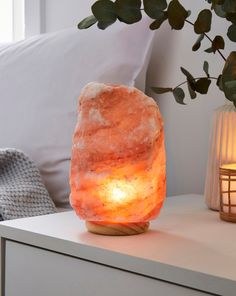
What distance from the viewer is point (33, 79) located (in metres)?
1.27

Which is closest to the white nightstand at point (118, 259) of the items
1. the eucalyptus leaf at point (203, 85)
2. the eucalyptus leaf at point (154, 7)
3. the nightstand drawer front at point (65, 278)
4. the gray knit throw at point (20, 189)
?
the nightstand drawer front at point (65, 278)

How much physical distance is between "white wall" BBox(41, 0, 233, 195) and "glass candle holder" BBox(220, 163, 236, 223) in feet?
1.11

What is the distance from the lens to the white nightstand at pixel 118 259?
58 centimetres

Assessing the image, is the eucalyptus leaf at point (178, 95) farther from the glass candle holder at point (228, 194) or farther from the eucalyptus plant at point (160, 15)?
the glass candle holder at point (228, 194)

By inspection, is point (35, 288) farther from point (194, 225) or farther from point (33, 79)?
point (33, 79)

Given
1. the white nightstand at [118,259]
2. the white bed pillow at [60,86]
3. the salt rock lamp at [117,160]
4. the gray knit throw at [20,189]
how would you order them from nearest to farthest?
the white nightstand at [118,259] < the salt rock lamp at [117,160] < the gray knit throw at [20,189] < the white bed pillow at [60,86]

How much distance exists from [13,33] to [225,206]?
1378 mm

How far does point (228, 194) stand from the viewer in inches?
33.9

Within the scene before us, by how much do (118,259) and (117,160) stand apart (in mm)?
135

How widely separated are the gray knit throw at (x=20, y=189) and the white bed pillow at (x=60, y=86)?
117 millimetres

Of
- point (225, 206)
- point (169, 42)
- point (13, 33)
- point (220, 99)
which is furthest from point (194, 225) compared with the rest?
point (13, 33)

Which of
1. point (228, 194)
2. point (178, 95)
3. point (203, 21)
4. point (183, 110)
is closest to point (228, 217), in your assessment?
point (228, 194)

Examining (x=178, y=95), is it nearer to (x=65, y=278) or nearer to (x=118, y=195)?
(x=118, y=195)

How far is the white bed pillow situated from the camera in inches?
46.1
